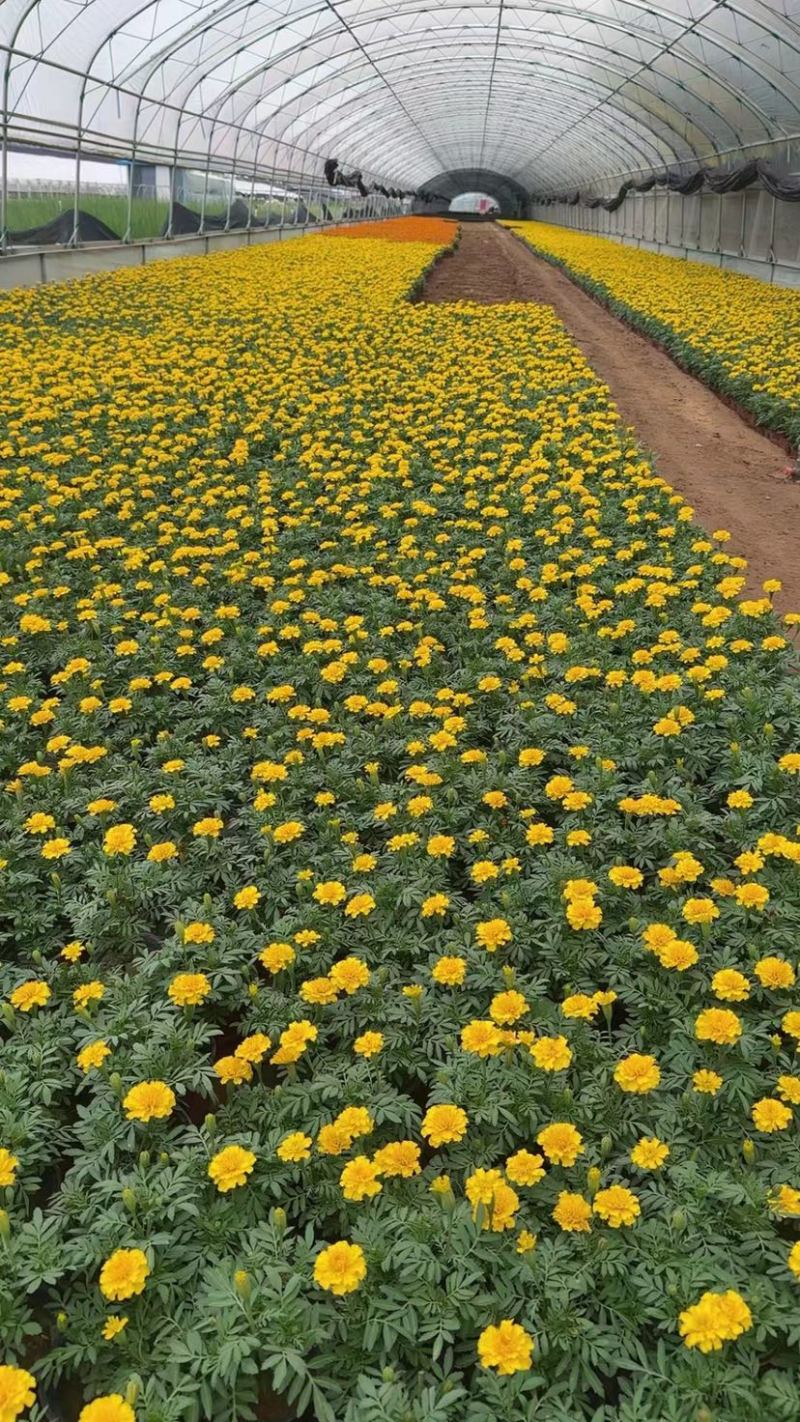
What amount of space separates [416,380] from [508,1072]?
10.2 m

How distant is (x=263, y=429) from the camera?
31.1ft

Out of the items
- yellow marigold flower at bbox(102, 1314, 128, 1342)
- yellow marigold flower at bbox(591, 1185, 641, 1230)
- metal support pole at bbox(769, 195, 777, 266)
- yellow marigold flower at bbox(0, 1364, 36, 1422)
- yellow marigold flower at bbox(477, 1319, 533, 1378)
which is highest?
metal support pole at bbox(769, 195, 777, 266)

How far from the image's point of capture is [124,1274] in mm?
2186

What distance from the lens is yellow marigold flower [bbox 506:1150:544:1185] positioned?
7.85ft

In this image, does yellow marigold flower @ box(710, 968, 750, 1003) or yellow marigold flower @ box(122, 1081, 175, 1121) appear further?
yellow marigold flower @ box(710, 968, 750, 1003)

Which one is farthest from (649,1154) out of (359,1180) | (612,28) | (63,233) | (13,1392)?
(612,28)

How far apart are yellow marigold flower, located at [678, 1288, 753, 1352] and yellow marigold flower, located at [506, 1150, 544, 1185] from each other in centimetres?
47

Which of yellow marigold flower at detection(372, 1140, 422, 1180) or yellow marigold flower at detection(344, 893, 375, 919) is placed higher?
yellow marigold flower at detection(344, 893, 375, 919)

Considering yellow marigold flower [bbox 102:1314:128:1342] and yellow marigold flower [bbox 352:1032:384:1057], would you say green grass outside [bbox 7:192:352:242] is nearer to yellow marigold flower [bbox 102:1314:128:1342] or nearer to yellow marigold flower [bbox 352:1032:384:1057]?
yellow marigold flower [bbox 352:1032:384:1057]

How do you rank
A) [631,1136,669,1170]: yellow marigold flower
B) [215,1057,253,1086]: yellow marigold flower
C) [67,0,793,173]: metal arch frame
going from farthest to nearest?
1. [67,0,793,173]: metal arch frame
2. [215,1057,253,1086]: yellow marigold flower
3. [631,1136,669,1170]: yellow marigold flower

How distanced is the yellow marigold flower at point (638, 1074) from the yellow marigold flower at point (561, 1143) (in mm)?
206

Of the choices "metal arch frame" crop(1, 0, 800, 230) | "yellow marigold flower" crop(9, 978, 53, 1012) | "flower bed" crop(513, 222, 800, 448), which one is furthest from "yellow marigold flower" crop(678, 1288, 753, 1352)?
"metal arch frame" crop(1, 0, 800, 230)

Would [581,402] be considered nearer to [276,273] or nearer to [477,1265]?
[477,1265]

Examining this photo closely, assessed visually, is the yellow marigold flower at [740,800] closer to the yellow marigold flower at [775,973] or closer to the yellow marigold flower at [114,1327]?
the yellow marigold flower at [775,973]
